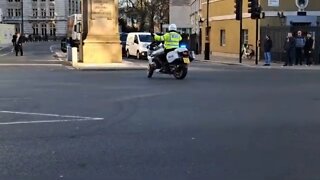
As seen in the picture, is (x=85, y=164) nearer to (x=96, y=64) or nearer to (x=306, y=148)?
(x=306, y=148)

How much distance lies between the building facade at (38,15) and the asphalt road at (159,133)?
13354 cm

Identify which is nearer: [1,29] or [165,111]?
[165,111]

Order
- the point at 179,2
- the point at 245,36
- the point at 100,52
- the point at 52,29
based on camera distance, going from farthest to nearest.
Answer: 1. the point at 52,29
2. the point at 179,2
3. the point at 245,36
4. the point at 100,52

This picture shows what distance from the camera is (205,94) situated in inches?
566

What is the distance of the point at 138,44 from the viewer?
3959 centimetres

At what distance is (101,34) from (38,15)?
12370cm

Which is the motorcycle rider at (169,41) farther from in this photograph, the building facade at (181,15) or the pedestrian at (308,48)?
the building facade at (181,15)

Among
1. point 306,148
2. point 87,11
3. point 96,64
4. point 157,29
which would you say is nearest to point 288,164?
point 306,148

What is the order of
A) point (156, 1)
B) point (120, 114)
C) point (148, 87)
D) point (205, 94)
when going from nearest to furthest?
point (120, 114)
point (205, 94)
point (148, 87)
point (156, 1)

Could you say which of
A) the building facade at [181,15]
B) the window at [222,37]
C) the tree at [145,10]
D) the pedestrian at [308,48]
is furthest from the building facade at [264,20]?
the tree at [145,10]

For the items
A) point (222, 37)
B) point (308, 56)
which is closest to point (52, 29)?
point (222, 37)

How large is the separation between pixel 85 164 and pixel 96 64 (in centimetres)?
2026

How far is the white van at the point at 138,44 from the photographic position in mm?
38928

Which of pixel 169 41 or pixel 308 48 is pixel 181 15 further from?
pixel 169 41
